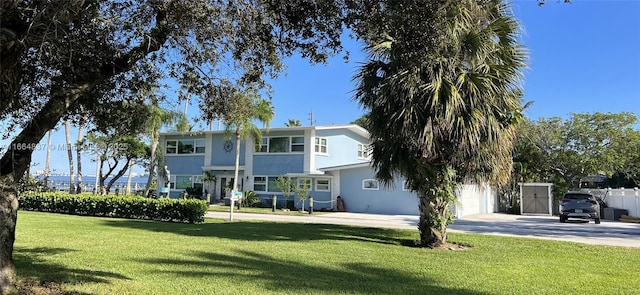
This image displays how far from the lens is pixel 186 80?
311 inches

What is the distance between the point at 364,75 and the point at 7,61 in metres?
9.45

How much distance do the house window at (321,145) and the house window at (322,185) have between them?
2172 millimetres

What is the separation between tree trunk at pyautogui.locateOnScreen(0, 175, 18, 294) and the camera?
17.9ft

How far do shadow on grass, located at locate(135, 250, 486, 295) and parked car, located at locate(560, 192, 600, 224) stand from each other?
16791 millimetres

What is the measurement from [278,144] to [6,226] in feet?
86.5

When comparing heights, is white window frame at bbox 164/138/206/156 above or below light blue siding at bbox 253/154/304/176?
above

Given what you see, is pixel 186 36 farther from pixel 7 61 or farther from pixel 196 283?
pixel 196 283

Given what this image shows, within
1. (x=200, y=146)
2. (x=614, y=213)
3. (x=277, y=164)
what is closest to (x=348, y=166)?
(x=277, y=164)

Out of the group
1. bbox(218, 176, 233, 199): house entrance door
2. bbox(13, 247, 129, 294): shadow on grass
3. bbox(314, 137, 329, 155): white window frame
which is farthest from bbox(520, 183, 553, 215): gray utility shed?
bbox(13, 247, 129, 294): shadow on grass

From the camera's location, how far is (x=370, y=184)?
2867 cm

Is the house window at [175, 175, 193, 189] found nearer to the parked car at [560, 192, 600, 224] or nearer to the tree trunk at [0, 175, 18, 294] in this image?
the parked car at [560, 192, 600, 224]

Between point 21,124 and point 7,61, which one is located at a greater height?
point 7,61

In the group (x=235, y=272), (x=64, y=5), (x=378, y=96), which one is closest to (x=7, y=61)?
(x=64, y=5)

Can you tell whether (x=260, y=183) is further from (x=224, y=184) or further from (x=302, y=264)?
(x=302, y=264)
